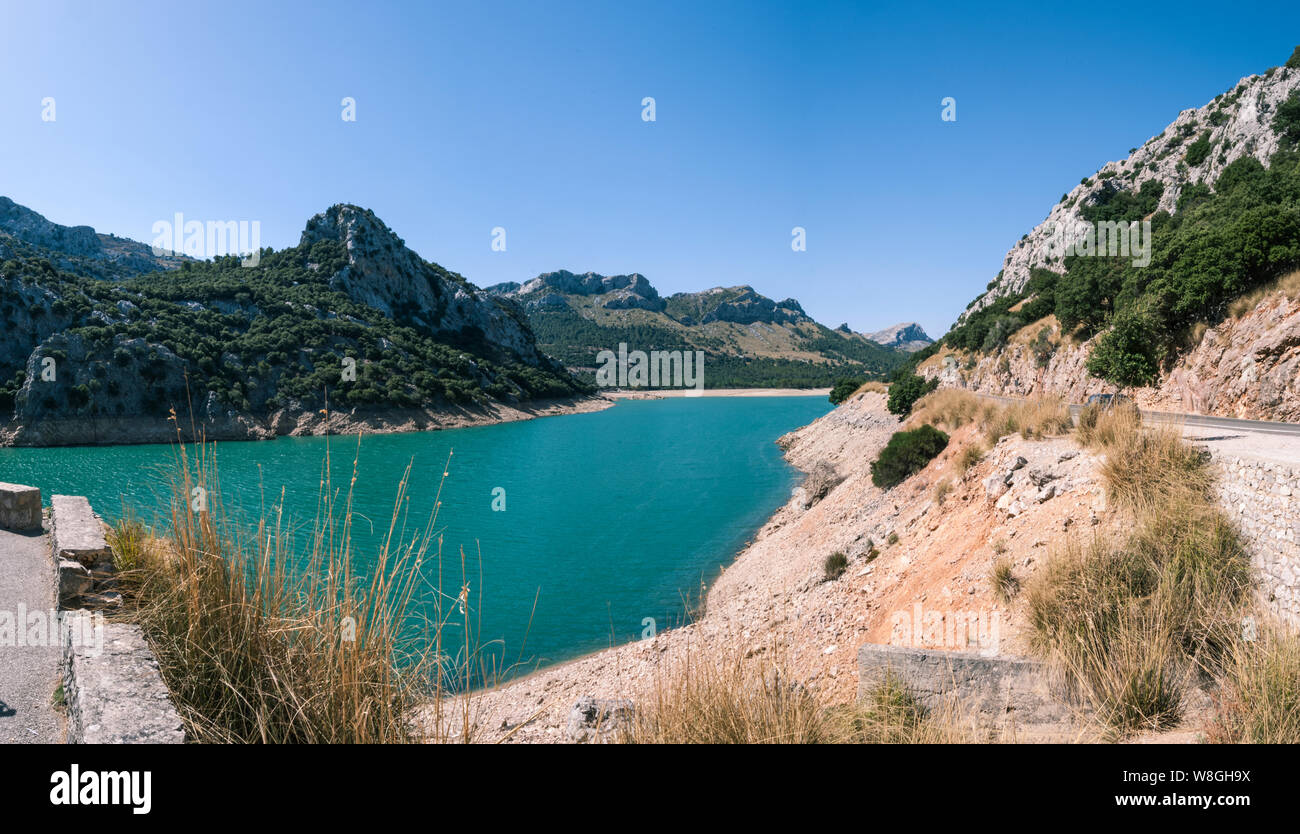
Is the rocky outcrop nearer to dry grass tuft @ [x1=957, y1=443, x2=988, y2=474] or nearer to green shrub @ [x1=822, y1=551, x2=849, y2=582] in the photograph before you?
dry grass tuft @ [x1=957, y1=443, x2=988, y2=474]

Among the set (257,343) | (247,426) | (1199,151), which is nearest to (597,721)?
(1199,151)

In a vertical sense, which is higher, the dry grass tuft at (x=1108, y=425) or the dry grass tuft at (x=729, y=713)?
the dry grass tuft at (x=1108, y=425)

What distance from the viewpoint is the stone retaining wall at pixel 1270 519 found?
4.72m

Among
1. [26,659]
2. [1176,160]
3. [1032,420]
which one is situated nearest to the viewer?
[26,659]

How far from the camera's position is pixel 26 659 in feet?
12.8

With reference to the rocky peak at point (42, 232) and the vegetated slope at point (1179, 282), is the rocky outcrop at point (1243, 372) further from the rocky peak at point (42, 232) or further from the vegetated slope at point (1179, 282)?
the rocky peak at point (42, 232)

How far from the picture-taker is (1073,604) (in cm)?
483

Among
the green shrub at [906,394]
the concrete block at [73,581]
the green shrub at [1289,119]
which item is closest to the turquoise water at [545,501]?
the concrete block at [73,581]

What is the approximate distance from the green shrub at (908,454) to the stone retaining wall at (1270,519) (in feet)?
33.1

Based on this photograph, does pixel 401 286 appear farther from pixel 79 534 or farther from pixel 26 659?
pixel 26 659

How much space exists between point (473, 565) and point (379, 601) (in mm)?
15589

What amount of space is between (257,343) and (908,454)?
59.7m

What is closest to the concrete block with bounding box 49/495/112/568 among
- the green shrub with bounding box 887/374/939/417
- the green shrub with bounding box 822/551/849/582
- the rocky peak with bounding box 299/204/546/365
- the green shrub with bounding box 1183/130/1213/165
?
the green shrub with bounding box 822/551/849/582
